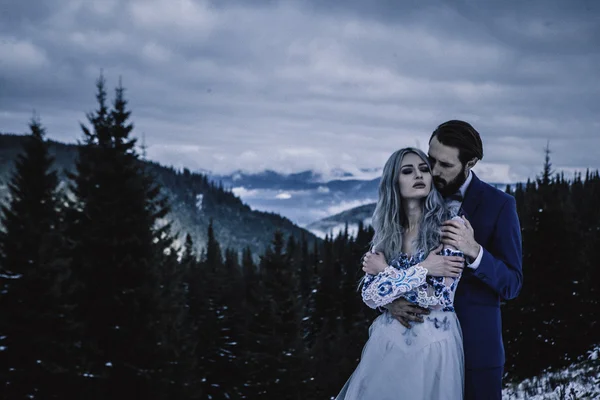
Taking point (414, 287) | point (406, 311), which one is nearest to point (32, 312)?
point (406, 311)

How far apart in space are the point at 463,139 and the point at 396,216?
3.00 feet

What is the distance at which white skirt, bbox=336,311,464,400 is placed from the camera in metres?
4.14

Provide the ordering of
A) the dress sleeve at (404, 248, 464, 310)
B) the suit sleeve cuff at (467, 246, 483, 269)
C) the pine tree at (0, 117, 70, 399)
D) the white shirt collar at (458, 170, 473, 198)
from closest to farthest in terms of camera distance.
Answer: the suit sleeve cuff at (467, 246, 483, 269) < the dress sleeve at (404, 248, 464, 310) < the white shirt collar at (458, 170, 473, 198) < the pine tree at (0, 117, 70, 399)

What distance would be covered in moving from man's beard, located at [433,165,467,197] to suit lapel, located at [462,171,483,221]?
0.38 ft

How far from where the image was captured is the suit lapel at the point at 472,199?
440 centimetres

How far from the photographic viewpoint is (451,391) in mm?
4094

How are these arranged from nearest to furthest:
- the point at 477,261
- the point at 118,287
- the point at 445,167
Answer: the point at 477,261 < the point at 445,167 < the point at 118,287

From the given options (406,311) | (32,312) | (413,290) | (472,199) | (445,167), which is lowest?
(32,312)

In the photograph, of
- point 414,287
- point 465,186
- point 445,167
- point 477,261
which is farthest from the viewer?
point 465,186

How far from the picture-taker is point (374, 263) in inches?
174

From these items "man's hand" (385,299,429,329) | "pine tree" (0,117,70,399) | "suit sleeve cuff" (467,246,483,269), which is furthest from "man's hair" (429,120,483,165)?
"pine tree" (0,117,70,399)

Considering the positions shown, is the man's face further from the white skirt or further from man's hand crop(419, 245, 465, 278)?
the white skirt

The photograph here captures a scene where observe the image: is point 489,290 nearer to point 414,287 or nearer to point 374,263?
point 414,287

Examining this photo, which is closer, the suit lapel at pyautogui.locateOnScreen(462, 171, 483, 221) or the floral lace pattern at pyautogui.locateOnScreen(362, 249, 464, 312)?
the floral lace pattern at pyautogui.locateOnScreen(362, 249, 464, 312)
